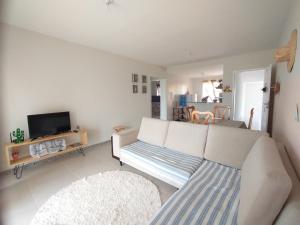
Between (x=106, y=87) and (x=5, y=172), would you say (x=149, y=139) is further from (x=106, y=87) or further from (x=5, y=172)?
(x=5, y=172)

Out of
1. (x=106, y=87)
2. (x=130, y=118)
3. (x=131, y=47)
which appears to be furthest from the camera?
(x=130, y=118)

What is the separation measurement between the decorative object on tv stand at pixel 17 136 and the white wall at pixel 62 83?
0.27ft

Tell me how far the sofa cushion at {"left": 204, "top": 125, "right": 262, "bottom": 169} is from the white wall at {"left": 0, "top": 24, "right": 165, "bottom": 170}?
278 cm

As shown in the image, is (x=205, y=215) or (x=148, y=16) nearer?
(x=205, y=215)

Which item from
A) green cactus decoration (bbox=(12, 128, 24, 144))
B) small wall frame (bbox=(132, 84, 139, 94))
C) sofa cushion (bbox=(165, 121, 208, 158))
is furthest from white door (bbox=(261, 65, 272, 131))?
green cactus decoration (bbox=(12, 128, 24, 144))

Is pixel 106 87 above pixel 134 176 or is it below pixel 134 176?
above

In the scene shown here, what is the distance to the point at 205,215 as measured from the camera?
1.02m

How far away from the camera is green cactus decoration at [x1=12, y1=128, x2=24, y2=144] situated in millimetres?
2298

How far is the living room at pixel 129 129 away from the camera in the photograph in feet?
4.16

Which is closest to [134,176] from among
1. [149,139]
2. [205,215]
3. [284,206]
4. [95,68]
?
[149,139]

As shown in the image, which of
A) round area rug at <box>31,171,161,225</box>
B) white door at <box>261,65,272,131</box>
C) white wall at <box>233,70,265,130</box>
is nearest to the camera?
round area rug at <box>31,171,161,225</box>

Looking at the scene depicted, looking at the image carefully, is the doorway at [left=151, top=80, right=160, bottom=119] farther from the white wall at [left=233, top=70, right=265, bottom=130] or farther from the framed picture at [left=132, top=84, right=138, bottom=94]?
the white wall at [left=233, top=70, right=265, bottom=130]

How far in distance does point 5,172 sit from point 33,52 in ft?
6.98

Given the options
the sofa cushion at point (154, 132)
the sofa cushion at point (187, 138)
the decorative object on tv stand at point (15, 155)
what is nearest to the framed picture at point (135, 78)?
the sofa cushion at point (154, 132)
